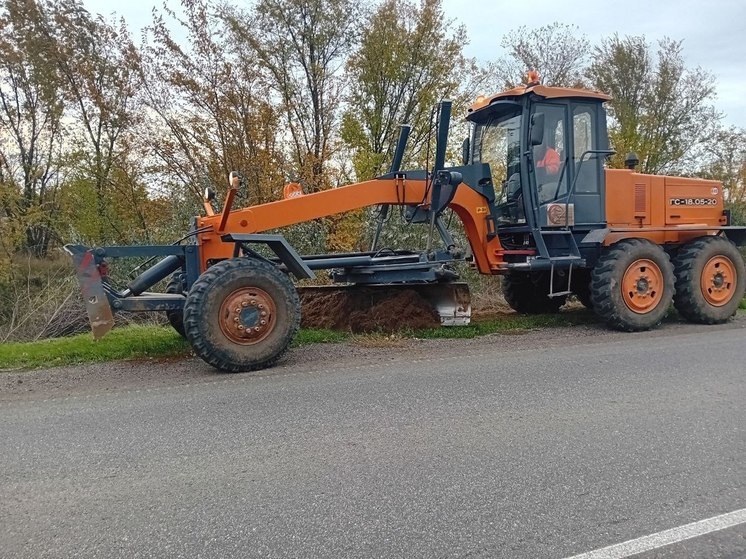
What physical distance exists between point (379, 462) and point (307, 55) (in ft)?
53.2

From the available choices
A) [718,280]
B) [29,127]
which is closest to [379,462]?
[718,280]

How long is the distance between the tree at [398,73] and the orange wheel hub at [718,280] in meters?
10.5

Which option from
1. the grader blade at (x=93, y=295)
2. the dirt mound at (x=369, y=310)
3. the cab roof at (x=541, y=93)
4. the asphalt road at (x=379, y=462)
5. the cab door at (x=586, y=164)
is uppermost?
the cab roof at (x=541, y=93)

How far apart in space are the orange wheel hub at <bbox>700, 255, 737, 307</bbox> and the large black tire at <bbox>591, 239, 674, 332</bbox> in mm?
896

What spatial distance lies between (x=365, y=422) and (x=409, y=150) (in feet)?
48.2

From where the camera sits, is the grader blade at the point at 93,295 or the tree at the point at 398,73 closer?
the grader blade at the point at 93,295

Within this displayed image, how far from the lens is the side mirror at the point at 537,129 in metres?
8.42

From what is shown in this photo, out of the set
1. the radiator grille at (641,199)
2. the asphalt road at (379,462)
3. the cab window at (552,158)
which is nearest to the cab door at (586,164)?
the cab window at (552,158)

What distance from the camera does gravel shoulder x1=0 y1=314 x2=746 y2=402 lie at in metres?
6.11

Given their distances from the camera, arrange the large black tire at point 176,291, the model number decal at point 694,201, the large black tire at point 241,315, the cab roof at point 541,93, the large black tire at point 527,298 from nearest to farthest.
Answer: the large black tire at point 241,315
the large black tire at point 176,291
the cab roof at point 541,93
the model number decal at point 694,201
the large black tire at point 527,298

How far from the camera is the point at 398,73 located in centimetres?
1911

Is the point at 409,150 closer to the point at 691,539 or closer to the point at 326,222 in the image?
the point at 326,222

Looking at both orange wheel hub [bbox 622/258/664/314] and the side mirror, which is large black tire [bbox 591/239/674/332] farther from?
the side mirror

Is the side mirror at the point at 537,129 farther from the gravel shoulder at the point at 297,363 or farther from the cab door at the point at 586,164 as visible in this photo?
the gravel shoulder at the point at 297,363
